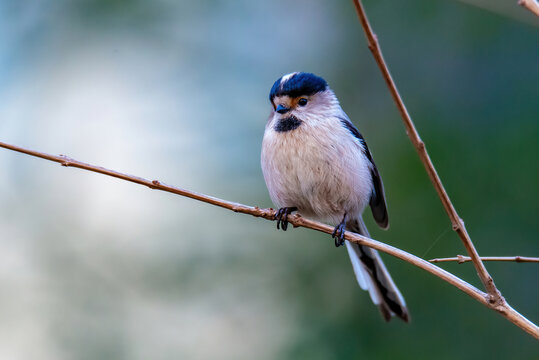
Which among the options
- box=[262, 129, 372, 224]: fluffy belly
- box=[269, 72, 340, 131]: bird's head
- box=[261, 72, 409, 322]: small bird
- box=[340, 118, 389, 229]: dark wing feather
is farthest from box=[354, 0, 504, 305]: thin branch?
box=[340, 118, 389, 229]: dark wing feather

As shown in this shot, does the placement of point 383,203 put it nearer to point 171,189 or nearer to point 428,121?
point 428,121

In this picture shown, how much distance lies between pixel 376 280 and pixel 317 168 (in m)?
0.91

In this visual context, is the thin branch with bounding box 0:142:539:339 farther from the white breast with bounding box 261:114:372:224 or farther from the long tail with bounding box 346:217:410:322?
the long tail with bounding box 346:217:410:322

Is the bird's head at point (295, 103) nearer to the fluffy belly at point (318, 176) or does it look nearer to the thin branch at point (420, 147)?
the fluffy belly at point (318, 176)

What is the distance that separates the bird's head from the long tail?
852 millimetres

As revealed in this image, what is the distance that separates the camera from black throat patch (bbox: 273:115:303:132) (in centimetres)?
324

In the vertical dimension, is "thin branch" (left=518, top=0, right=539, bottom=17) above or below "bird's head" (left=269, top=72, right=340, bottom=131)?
below

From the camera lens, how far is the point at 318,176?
10.5ft

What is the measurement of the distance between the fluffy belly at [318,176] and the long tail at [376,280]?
346 millimetres

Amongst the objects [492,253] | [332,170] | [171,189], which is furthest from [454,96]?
[171,189]

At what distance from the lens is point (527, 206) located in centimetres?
443

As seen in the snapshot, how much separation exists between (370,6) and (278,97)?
8.95 feet

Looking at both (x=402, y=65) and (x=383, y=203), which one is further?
(x=402, y=65)

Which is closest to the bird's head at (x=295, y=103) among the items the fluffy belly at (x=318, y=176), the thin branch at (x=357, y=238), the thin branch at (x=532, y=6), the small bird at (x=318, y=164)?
the small bird at (x=318, y=164)
